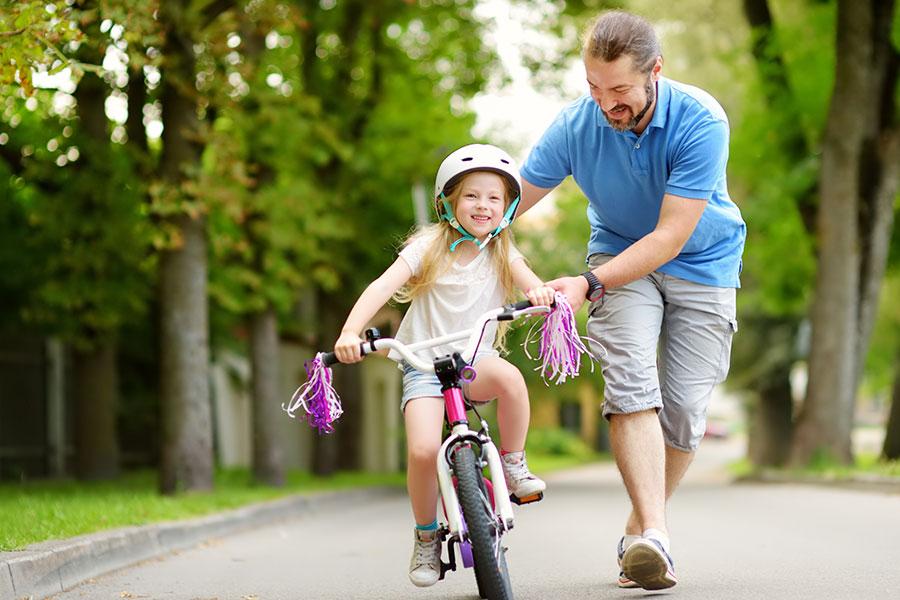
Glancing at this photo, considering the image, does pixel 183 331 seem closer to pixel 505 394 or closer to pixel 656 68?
pixel 505 394

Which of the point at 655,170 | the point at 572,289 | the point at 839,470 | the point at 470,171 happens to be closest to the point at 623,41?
the point at 655,170

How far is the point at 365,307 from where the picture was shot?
17.5ft

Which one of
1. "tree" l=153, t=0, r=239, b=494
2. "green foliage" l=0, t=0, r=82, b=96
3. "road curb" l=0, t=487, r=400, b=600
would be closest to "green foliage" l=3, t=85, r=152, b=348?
"tree" l=153, t=0, r=239, b=494

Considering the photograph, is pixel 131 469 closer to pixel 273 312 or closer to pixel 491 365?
pixel 273 312

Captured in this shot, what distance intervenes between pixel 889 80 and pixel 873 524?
1146cm

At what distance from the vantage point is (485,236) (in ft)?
18.3

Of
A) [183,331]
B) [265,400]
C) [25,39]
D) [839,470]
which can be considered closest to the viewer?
[25,39]

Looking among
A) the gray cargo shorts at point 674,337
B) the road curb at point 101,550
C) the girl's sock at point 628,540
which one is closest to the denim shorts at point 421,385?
the gray cargo shorts at point 674,337

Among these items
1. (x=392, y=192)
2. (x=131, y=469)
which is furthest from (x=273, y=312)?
(x=131, y=469)

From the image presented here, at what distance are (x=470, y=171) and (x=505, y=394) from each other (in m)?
0.90

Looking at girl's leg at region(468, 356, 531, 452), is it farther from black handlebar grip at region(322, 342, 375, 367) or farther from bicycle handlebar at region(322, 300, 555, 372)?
black handlebar grip at region(322, 342, 375, 367)

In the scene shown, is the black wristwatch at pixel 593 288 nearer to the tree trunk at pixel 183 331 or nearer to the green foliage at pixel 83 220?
the tree trunk at pixel 183 331

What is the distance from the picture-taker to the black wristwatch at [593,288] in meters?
5.52

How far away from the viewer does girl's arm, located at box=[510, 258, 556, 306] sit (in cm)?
521
